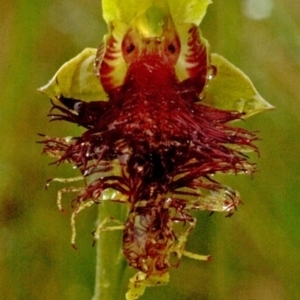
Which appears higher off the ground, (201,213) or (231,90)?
(231,90)

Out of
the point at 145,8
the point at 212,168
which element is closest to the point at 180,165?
the point at 212,168

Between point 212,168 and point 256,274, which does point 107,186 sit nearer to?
point 212,168

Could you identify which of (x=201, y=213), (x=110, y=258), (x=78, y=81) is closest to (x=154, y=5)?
(x=78, y=81)

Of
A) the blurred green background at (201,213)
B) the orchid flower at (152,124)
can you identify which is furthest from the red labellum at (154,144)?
the blurred green background at (201,213)

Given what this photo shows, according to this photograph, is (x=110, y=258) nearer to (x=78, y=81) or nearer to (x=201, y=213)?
(x=78, y=81)

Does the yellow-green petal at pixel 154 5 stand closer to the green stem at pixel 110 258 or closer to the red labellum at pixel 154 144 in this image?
the red labellum at pixel 154 144
